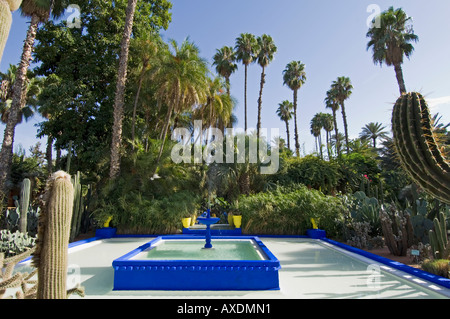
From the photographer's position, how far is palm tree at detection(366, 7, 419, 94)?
1748cm

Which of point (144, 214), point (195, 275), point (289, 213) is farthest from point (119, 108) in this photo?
point (195, 275)

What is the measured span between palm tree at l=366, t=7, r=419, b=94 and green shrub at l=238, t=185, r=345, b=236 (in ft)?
37.4

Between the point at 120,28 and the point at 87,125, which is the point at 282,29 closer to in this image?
the point at 120,28

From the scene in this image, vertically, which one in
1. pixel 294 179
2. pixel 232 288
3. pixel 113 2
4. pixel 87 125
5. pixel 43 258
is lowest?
pixel 232 288

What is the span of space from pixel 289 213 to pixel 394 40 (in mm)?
14623

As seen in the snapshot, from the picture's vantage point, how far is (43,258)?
7.15 ft

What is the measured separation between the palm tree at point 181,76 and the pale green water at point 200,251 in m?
5.31

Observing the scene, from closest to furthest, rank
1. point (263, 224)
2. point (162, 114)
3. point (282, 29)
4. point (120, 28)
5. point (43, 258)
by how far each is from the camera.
Answer: point (43, 258), point (263, 224), point (282, 29), point (120, 28), point (162, 114)

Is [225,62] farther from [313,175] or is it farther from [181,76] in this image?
[313,175]

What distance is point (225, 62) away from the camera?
27.1 meters

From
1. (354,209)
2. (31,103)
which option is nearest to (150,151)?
(354,209)

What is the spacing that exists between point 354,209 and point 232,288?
6.23 metres
